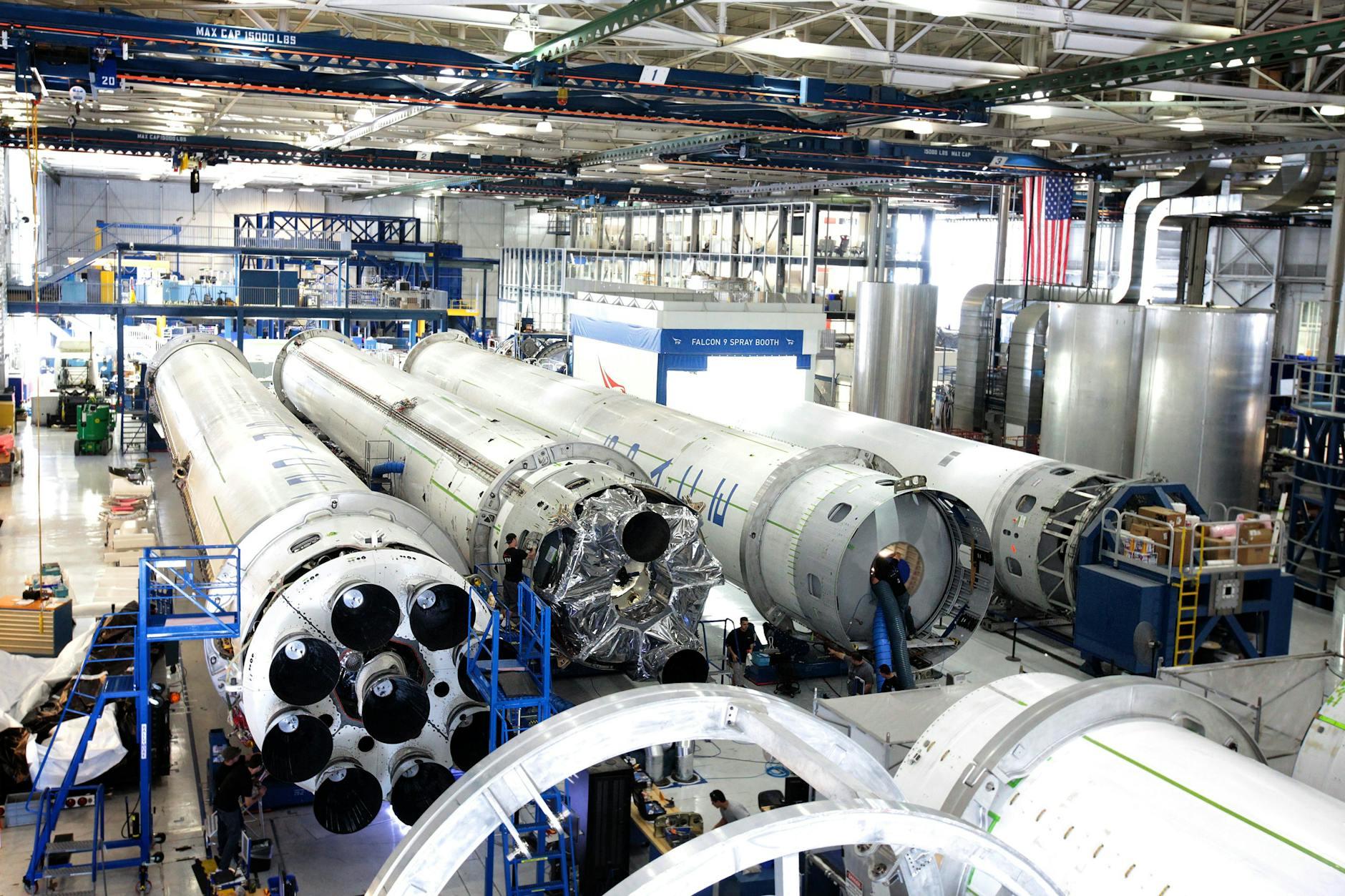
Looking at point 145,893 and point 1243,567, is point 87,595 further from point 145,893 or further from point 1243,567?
point 1243,567

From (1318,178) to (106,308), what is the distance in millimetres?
31735

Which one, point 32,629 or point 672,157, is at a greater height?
point 672,157

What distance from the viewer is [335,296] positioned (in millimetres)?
43625

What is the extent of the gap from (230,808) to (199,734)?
3747 mm

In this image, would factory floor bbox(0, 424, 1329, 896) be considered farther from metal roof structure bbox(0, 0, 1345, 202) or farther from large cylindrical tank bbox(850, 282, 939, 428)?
large cylindrical tank bbox(850, 282, 939, 428)

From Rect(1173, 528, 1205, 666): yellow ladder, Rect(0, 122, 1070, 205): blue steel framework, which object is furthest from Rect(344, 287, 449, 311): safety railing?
Rect(1173, 528, 1205, 666): yellow ladder

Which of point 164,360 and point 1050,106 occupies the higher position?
point 1050,106

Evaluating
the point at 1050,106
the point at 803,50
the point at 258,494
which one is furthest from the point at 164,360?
the point at 1050,106

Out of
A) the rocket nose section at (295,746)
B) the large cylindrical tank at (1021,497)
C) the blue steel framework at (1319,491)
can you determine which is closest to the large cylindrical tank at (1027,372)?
the blue steel framework at (1319,491)

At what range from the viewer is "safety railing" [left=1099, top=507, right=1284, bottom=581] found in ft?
52.2

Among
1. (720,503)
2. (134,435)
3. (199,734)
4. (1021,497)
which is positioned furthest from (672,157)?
(199,734)

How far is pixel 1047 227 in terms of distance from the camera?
29.7 m

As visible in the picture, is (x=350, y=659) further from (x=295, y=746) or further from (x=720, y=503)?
(x=720, y=503)

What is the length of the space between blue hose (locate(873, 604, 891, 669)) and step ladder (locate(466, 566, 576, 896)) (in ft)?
13.9
